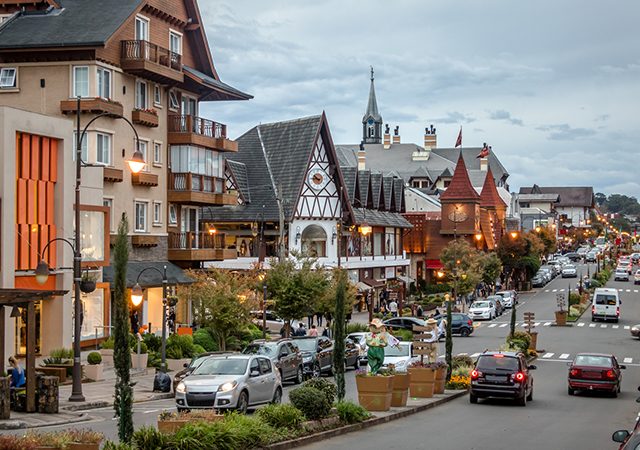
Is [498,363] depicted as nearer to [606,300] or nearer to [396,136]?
[606,300]

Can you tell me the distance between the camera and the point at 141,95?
162 feet

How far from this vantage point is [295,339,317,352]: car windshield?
37125 mm

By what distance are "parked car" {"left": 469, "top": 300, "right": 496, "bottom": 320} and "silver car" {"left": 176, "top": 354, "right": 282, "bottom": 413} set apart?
4966 cm

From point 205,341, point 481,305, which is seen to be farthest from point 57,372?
point 481,305

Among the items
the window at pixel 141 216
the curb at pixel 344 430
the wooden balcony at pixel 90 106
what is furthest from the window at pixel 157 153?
the curb at pixel 344 430

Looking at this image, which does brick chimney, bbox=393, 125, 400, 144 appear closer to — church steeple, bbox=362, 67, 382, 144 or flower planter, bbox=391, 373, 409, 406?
church steeple, bbox=362, 67, 382, 144

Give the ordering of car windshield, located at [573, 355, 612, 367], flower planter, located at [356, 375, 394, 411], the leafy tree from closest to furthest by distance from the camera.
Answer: the leafy tree → flower planter, located at [356, 375, 394, 411] → car windshield, located at [573, 355, 612, 367]

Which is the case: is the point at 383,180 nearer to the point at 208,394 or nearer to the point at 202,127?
the point at 202,127

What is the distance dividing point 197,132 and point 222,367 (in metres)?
30.8

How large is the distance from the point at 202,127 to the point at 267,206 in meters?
15.0

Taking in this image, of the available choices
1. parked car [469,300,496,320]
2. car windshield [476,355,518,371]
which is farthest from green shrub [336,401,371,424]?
parked car [469,300,496,320]

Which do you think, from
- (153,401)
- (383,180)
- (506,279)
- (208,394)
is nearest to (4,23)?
(153,401)

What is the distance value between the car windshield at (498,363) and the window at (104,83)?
78.7ft

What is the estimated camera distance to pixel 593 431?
24.4 m
